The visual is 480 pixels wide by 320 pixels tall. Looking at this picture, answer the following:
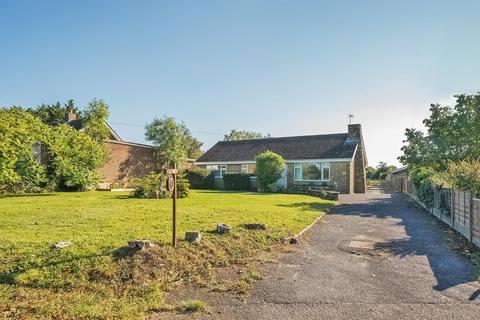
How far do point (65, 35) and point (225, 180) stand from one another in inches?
809

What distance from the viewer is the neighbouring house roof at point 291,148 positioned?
1245 inches

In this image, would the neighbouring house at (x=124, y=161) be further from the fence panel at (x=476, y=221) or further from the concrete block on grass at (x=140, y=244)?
the fence panel at (x=476, y=221)

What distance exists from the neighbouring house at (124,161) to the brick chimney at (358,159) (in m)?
18.8

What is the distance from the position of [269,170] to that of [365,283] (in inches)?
866

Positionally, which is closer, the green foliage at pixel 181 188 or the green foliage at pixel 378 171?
the green foliage at pixel 181 188

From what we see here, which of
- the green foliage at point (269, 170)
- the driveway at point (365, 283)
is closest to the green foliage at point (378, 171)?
the green foliage at point (269, 170)

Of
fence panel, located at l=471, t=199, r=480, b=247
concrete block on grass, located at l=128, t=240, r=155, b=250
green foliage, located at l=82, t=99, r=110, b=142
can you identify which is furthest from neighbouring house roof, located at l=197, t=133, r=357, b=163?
concrete block on grass, located at l=128, t=240, r=155, b=250

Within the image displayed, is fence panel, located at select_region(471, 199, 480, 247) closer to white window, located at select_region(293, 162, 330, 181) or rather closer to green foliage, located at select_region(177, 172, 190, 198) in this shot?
green foliage, located at select_region(177, 172, 190, 198)

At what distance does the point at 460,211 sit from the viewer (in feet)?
35.6

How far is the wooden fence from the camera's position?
30.1 feet

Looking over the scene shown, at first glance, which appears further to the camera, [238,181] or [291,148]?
[291,148]

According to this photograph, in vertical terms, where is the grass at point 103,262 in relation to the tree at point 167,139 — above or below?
below

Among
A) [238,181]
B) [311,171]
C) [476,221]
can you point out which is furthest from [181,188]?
[311,171]

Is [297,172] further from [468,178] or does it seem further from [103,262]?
[103,262]
